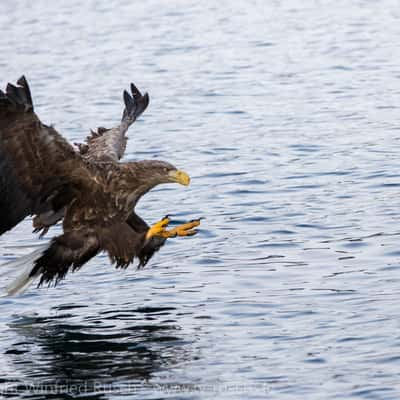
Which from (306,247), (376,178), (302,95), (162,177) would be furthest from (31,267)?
(302,95)

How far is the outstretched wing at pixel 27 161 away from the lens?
775 cm

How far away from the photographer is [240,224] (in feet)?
34.3

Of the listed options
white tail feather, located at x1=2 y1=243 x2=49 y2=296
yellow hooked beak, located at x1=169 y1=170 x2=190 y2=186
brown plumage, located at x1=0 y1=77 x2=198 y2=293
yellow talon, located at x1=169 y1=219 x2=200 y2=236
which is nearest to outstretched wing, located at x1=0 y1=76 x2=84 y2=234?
brown plumage, located at x1=0 y1=77 x2=198 y2=293

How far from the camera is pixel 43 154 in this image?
26.3 feet

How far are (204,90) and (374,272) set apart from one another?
7711mm

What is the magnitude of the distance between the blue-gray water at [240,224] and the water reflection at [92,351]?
16mm

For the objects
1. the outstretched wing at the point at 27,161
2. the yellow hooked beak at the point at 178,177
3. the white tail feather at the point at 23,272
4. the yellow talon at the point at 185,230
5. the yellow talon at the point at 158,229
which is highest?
the outstretched wing at the point at 27,161

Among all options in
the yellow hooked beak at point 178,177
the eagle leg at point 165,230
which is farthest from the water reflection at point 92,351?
the yellow hooked beak at point 178,177

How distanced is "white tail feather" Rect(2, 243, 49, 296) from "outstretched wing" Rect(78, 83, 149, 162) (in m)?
0.92

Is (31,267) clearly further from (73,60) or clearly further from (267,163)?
(73,60)

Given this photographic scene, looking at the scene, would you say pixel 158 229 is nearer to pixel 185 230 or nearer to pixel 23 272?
pixel 185 230

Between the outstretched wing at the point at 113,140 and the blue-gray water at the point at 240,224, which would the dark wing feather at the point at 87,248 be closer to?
the blue-gray water at the point at 240,224

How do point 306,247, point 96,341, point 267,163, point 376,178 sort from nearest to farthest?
1. point 96,341
2. point 306,247
3. point 376,178
4. point 267,163

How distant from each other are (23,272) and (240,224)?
2.50 meters
